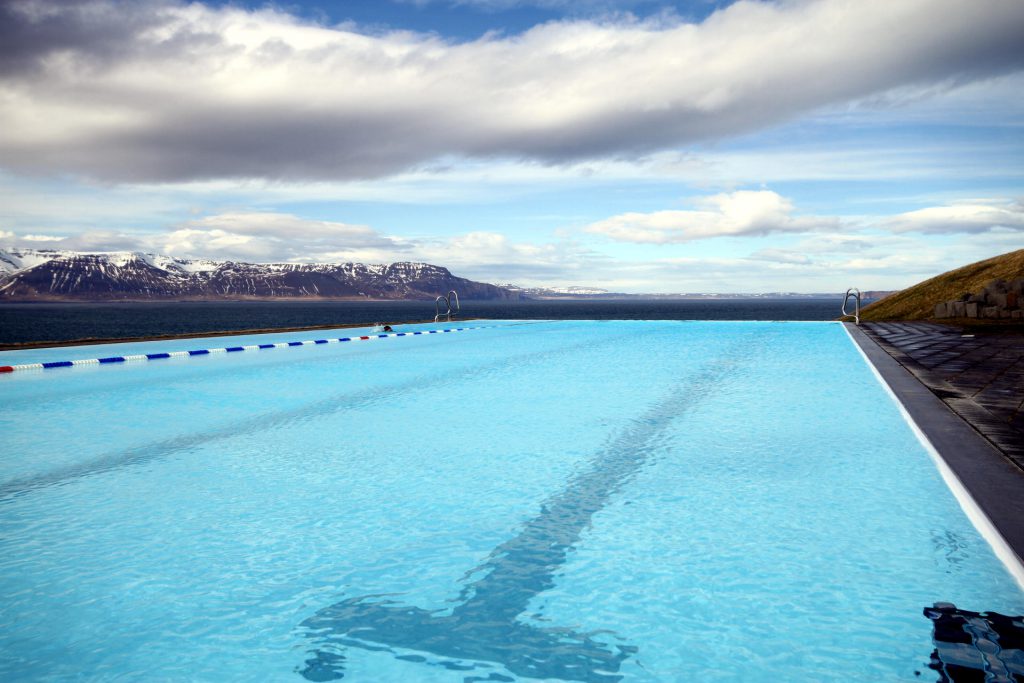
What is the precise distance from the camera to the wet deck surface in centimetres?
613

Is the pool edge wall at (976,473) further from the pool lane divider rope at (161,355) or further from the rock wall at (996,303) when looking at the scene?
the rock wall at (996,303)

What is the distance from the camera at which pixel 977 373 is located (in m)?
9.90

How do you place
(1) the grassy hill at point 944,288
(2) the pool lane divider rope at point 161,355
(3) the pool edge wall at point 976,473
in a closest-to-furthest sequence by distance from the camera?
(3) the pool edge wall at point 976,473 → (2) the pool lane divider rope at point 161,355 → (1) the grassy hill at point 944,288

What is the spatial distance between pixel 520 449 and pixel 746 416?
10.3ft

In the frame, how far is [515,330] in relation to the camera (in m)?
26.6

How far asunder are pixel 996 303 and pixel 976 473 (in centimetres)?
2129

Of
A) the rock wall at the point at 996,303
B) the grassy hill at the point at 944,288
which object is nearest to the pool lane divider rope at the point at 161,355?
the rock wall at the point at 996,303

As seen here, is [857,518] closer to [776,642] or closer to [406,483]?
[776,642]

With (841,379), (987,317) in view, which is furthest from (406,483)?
(987,317)

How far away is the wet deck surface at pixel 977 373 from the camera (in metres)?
6.13

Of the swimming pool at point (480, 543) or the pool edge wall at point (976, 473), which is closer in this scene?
the swimming pool at point (480, 543)

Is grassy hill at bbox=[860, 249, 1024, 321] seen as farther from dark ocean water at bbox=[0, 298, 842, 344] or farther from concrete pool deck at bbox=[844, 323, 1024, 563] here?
concrete pool deck at bbox=[844, 323, 1024, 563]

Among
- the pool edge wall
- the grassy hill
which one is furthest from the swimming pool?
the grassy hill

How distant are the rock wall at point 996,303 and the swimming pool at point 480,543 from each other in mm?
16481
